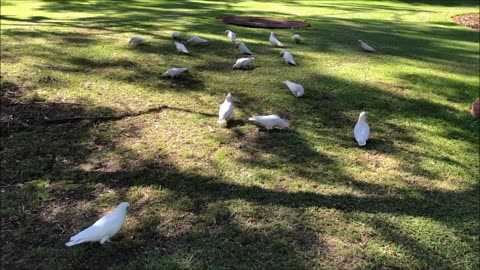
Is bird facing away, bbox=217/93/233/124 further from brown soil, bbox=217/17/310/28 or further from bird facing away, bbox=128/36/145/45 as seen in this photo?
brown soil, bbox=217/17/310/28

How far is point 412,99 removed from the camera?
5.78 meters

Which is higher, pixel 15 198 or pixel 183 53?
pixel 183 53

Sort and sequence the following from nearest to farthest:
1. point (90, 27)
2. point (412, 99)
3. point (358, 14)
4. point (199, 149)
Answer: point (199, 149) < point (412, 99) < point (90, 27) < point (358, 14)

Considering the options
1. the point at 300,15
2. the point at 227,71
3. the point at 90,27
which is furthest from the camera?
the point at 300,15

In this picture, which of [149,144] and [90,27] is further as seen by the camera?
[90,27]

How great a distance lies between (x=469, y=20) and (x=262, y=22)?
6.26 metres

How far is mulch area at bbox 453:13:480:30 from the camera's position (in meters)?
12.1

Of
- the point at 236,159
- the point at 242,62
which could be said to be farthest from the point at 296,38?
the point at 236,159

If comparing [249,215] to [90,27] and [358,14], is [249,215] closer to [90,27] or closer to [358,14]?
[90,27]

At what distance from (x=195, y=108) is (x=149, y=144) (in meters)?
1.02

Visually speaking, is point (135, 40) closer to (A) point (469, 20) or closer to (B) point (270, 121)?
(B) point (270, 121)

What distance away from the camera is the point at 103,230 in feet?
9.36

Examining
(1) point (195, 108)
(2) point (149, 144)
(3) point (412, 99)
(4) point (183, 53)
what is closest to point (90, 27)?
(4) point (183, 53)

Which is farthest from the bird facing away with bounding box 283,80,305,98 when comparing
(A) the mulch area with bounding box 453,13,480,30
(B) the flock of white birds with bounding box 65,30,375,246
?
(A) the mulch area with bounding box 453,13,480,30
